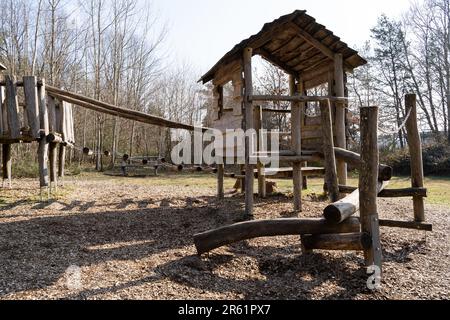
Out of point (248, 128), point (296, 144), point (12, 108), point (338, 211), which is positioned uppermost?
point (12, 108)

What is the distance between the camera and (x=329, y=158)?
5.87 m

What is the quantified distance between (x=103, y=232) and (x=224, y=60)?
4.18 meters

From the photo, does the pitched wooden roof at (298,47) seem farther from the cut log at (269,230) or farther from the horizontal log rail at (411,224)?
the cut log at (269,230)

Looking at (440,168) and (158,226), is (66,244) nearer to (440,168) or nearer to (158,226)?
(158,226)

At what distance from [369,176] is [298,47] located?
5126mm

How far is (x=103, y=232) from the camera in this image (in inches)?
244

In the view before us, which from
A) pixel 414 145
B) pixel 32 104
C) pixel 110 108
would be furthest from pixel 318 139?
pixel 32 104

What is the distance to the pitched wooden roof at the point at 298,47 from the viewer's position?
24.2 feet

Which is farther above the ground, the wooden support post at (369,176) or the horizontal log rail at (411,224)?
the wooden support post at (369,176)

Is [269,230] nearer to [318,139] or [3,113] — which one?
[318,139]

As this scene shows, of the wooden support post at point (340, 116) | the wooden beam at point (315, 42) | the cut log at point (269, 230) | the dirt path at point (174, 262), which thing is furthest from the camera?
the wooden support post at point (340, 116)

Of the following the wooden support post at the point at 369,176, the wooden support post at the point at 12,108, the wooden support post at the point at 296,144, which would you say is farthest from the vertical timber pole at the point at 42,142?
the wooden support post at the point at 369,176

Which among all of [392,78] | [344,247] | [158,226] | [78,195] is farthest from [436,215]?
[392,78]

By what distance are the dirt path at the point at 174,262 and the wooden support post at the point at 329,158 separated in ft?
3.20
